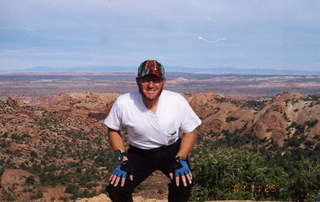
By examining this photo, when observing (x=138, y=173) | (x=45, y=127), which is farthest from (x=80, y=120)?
(x=138, y=173)

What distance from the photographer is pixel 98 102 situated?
284 feet

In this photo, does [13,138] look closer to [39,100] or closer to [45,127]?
[45,127]

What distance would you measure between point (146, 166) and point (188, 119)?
29.9 inches

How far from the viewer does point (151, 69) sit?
4.44 m

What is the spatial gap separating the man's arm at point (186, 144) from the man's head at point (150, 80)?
64 centimetres

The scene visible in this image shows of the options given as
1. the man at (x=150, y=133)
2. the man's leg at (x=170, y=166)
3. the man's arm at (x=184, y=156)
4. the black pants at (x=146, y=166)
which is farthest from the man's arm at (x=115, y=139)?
the man's arm at (x=184, y=156)

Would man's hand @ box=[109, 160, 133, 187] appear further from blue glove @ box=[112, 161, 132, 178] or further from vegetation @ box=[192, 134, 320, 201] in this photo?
vegetation @ box=[192, 134, 320, 201]

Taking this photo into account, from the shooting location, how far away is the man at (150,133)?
14.8 ft

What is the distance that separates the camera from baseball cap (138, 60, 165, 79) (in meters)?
4.45

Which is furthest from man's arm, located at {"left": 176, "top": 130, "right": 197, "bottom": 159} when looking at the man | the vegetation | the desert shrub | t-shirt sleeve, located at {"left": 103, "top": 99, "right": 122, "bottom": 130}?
the desert shrub

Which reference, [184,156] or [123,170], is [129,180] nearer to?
[123,170]

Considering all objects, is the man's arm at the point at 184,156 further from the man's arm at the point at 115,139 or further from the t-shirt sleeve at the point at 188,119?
the man's arm at the point at 115,139

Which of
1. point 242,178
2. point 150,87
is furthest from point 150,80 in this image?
point 242,178

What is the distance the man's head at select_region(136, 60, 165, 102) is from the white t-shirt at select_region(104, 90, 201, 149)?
15 cm
